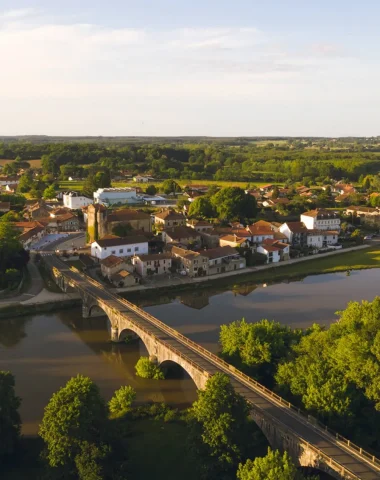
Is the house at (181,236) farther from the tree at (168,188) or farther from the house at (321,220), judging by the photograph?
the tree at (168,188)

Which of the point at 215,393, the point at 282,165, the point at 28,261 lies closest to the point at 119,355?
the point at 215,393

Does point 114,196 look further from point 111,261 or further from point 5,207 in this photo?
point 111,261

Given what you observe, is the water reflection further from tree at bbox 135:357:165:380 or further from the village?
the village

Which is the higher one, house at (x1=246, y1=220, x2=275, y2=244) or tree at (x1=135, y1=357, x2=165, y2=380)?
house at (x1=246, y1=220, x2=275, y2=244)

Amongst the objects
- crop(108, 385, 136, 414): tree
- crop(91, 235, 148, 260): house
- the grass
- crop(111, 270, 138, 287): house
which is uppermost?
crop(91, 235, 148, 260): house

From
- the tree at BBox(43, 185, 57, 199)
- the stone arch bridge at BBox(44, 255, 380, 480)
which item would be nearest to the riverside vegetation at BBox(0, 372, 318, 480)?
the stone arch bridge at BBox(44, 255, 380, 480)

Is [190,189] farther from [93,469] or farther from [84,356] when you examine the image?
[93,469]
